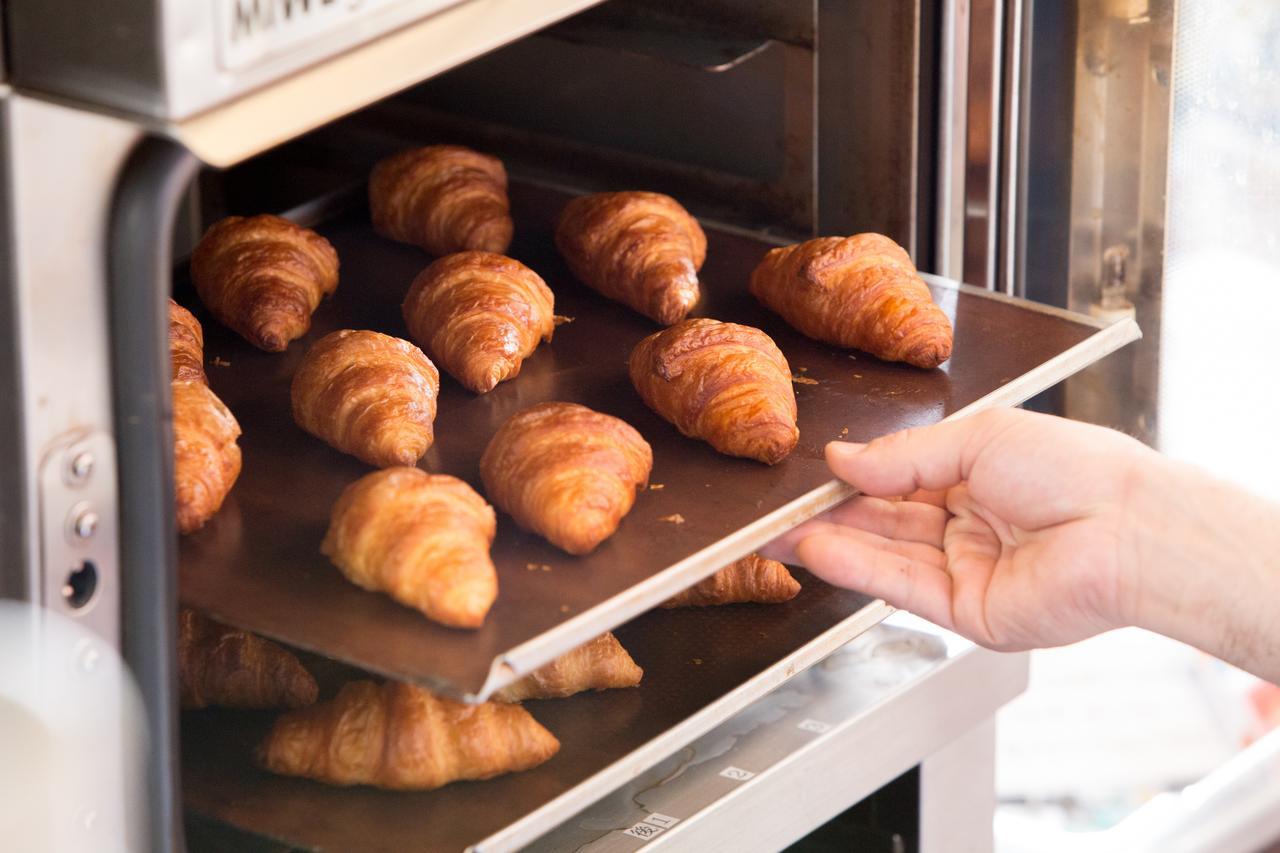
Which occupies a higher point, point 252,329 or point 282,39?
point 282,39

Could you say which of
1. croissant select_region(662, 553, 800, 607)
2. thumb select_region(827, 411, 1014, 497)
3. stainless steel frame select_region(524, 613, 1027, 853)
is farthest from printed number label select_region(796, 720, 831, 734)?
thumb select_region(827, 411, 1014, 497)

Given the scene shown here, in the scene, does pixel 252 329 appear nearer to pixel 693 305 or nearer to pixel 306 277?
pixel 306 277

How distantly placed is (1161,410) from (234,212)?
1.11 metres

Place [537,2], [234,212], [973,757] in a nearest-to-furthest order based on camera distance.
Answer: [537,2]
[973,757]
[234,212]

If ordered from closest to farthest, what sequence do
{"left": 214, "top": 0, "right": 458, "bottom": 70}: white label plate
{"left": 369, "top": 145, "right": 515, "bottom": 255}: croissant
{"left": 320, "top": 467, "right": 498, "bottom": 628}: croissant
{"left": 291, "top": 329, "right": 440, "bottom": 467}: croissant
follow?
{"left": 214, "top": 0, "right": 458, "bottom": 70}: white label plate → {"left": 320, "top": 467, "right": 498, "bottom": 628}: croissant → {"left": 291, "top": 329, "right": 440, "bottom": 467}: croissant → {"left": 369, "top": 145, "right": 515, "bottom": 255}: croissant

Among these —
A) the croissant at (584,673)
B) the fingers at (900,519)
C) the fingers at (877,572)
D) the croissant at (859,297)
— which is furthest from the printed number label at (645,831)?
the croissant at (859,297)

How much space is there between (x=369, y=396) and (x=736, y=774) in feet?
1.38

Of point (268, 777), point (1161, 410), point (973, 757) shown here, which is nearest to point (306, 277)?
point (268, 777)

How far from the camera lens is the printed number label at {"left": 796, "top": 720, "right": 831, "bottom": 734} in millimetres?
1376

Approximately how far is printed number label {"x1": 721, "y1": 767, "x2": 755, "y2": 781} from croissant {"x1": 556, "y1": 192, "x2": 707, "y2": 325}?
0.41 meters

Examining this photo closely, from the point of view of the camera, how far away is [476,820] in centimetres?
111

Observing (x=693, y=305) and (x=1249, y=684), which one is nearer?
(x=693, y=305)

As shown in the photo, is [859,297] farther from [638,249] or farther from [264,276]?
[264,276]

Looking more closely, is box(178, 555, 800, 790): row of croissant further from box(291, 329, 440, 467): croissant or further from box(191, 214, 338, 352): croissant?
box(191, 214, 338, 352): croissant
